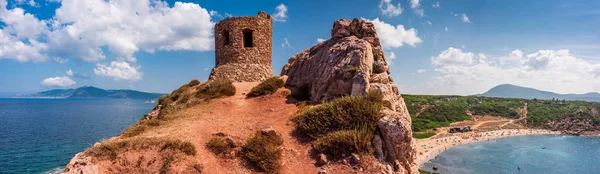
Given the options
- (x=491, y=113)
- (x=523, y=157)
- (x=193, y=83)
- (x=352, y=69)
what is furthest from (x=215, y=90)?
(x=491, y=113)

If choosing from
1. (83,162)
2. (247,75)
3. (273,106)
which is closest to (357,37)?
(273,106)

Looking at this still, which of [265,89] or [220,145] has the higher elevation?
[265,89]

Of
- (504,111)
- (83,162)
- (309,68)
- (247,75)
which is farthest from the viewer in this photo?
(504,111)

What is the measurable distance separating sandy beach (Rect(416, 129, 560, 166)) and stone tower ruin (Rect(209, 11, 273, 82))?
33422 mm

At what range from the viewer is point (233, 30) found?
18.1 metres

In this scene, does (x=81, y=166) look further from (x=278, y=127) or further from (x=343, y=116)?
(x=343, y=116)

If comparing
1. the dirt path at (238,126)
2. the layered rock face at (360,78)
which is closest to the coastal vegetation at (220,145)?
the dirt path at (238,126)

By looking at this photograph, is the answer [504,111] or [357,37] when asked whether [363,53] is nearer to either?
[357,37]

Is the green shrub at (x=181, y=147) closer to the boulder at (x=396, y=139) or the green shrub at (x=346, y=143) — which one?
the green shrub at (x=346, y=143)

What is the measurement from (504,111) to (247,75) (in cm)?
9722

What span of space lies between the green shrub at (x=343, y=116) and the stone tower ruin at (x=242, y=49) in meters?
9.92

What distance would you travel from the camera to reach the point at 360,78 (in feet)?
30.8

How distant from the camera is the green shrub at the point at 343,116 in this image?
775cm

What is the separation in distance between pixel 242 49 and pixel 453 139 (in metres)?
55.5
